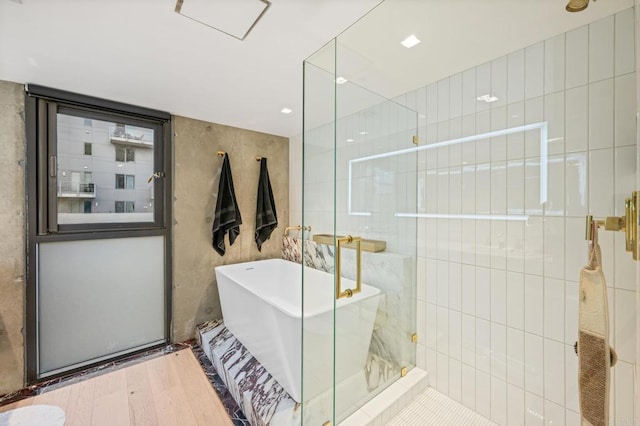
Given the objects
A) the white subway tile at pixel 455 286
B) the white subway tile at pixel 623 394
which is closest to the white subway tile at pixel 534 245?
the white subway tile at pixel 455 286

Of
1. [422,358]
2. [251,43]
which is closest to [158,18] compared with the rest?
[251,43]

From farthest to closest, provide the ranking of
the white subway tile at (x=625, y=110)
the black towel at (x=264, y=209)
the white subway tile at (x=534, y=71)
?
the black towel at (x=264, y=209) < the white subway tile at (x=534, y=71) < the white subway tile at (x=625, y=110)

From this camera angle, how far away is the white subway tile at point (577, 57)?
4.13 ft

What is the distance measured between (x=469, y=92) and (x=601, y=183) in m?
0.86

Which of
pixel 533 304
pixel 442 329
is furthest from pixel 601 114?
pixel 442 329

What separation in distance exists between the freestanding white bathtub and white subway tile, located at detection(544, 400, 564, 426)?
97cm

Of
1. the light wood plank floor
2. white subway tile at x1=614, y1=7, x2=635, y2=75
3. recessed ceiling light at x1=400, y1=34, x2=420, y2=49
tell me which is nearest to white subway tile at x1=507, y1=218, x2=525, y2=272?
white subway tile at x1=614, y1=7, x2=635, y2=75

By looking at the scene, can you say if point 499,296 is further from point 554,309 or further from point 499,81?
point 499,81

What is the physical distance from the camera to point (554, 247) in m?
1.37

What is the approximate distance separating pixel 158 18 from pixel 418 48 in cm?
136

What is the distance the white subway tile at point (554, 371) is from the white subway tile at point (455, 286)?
0.46 meters

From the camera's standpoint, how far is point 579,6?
116 centimetres

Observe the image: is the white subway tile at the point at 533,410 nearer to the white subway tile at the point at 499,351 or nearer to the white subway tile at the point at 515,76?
the white subway tile at the point at 499,351

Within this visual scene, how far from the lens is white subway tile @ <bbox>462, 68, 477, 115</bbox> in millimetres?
1661
